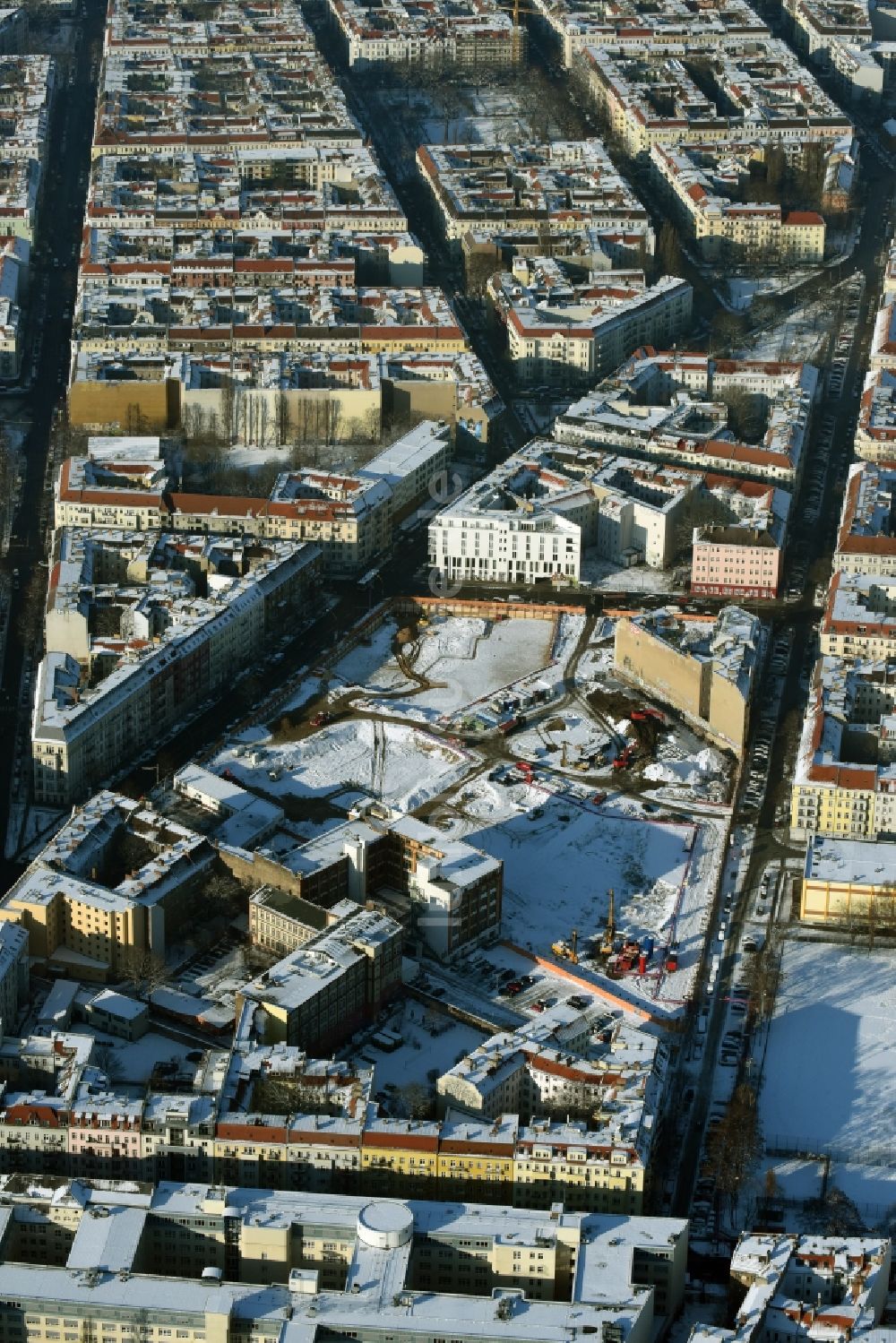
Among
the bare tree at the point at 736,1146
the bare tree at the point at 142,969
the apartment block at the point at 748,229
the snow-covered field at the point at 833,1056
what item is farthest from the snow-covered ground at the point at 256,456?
the bare tree at the point at 736,1146

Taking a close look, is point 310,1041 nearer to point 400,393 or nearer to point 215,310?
point 400,393

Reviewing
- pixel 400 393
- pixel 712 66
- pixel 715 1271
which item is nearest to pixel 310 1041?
pixel 715 1271

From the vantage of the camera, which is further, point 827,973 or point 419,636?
point 419,636

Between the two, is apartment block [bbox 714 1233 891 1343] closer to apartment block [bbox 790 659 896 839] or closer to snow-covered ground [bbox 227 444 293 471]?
apartment block [bbox 790 659 896 839]

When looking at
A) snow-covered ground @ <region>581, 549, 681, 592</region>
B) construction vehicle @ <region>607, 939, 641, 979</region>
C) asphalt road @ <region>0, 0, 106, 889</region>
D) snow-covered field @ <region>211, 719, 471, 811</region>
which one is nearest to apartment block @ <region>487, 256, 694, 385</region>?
snow-covered ground @ <region>581, 549, 681, 592</region>

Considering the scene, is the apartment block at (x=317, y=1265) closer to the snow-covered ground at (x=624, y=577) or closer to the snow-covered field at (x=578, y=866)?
the snow-covered field at (x=578, y=866)

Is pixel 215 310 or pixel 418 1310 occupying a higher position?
pixel 215 310
